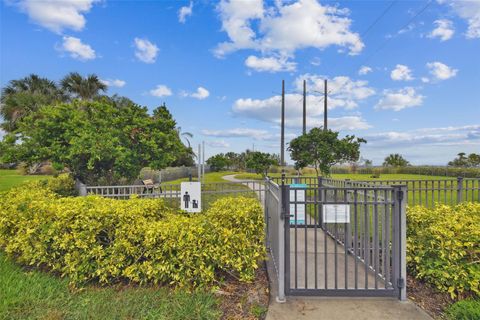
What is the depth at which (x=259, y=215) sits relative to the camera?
404cm

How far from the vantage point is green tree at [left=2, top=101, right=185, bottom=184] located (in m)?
7.52

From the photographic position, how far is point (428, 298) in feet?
11.5

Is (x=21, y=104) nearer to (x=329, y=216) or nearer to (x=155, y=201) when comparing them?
(x=155, y=201)

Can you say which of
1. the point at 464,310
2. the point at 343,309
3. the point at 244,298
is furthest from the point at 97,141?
the point at 464,310

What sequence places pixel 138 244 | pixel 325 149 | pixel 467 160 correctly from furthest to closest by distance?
pixel 467 160 → pixel 325 149 → pixel 138 244

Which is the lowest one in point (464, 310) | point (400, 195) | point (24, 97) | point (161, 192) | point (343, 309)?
A: point (343, 309)

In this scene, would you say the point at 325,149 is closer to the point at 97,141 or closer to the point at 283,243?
the point at 97,141

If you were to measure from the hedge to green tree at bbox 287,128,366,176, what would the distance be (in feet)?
46.6

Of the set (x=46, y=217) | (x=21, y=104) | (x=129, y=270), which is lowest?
(x=129, y=270)

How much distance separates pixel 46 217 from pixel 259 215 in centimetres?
281

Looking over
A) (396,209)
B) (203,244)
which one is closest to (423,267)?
(396,209)

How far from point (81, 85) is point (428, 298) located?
1145 inches

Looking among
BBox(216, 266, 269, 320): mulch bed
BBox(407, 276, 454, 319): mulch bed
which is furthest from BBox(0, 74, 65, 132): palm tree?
BBox(407, 276, 454, 319): mulch bed

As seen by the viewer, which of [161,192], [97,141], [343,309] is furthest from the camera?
[97,141]
